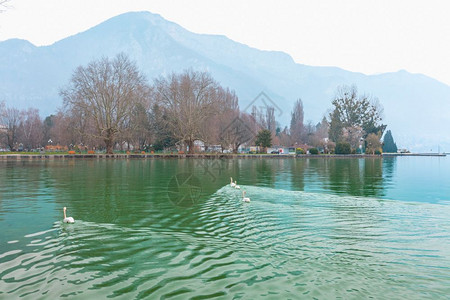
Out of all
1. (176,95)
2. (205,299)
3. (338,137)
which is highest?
(176,95)

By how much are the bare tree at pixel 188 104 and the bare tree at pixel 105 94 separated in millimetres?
5797

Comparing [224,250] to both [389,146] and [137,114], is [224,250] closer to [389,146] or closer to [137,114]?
[137,114]

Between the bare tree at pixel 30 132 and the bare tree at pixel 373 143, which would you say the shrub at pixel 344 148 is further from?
the bare tree at pixel 30 132

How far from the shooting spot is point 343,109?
387ft

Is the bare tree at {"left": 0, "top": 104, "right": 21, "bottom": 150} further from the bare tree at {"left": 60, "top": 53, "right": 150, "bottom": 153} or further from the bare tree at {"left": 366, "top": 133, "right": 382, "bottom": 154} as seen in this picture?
the bare tree at {"left": 366, "top": 133, "right": 382, "bottom": 154}

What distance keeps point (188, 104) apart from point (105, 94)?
1697 centimetres

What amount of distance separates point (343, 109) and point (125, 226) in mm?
115582

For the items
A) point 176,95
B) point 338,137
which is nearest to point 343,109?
point 338,137

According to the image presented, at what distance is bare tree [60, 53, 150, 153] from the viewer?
2670 inches

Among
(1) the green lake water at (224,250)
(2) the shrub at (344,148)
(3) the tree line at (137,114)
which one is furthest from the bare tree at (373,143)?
(1) the green lake water at (224,250)

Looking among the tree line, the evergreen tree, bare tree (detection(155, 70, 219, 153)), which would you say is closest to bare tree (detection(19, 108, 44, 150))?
the tree line

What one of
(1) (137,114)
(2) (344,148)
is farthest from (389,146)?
(1) (137,114)

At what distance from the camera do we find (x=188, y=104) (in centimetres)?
7519

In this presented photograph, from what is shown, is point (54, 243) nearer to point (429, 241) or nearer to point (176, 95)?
point (429, 241)
